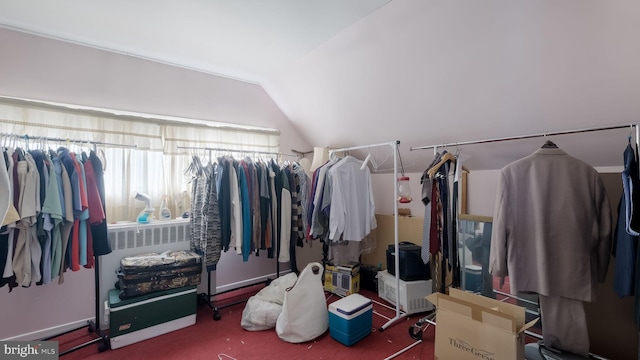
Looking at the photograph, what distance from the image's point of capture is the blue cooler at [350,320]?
7.69ft

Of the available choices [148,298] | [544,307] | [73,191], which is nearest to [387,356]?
[544,307]

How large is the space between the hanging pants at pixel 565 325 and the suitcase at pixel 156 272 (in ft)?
9.00

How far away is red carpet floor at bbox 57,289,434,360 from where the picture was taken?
7.37ft

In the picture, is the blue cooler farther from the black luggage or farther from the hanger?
the hanger

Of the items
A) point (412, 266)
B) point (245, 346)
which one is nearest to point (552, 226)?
point (412, 266)

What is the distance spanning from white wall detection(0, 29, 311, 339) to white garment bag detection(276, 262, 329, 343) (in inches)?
53.4

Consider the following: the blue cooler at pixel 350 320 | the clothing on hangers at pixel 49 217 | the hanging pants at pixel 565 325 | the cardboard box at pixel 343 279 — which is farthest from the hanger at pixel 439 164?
the clothing on hangers at pixel 49 217

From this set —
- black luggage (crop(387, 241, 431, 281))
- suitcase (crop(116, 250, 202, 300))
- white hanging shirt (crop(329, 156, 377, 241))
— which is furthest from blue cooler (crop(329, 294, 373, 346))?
suitcase (crop(116, 250, 202, 300))

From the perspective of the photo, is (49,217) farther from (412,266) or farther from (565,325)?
(565,325)

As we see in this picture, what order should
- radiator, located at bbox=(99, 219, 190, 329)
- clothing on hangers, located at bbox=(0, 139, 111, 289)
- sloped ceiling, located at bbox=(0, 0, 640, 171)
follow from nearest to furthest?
1. sloped ceiling, located at bbox=(0, 0, 640, 171)
2. clothing on hangers, located at bbox=(0, 139, 111, 289)
3. radiator, located at bbox=(99, 219, 190, 329)

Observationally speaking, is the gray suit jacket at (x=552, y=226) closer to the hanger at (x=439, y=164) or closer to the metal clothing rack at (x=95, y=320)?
the hanger at (x=439, y=164)

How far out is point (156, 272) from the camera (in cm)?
251

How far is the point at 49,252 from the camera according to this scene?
210 centimetres

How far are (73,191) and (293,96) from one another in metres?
2.35
